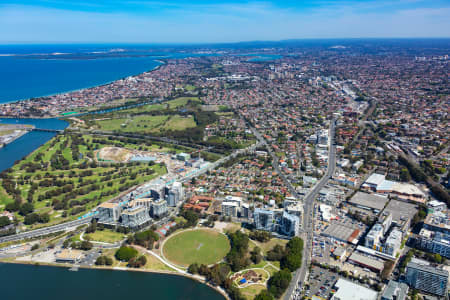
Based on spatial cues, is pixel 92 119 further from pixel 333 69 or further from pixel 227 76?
pixel 333 69

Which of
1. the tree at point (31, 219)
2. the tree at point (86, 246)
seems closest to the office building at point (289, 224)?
the tree at point (86, 246)

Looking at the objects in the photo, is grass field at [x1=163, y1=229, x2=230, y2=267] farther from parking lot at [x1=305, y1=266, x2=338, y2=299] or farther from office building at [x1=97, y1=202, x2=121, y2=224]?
parking lot at [x1=305, y1=266, x2=338, y2=299]

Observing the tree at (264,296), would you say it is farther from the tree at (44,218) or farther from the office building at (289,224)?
the tree at (44,218)

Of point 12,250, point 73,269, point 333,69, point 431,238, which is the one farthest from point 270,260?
point 333,69

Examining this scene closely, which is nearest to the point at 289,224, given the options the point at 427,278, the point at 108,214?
the point at 427,278

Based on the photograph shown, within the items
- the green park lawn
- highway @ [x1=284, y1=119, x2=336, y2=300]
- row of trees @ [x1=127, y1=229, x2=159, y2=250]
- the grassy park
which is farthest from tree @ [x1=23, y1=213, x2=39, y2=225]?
the green park lawn

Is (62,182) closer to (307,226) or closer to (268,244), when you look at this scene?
(268,244)
